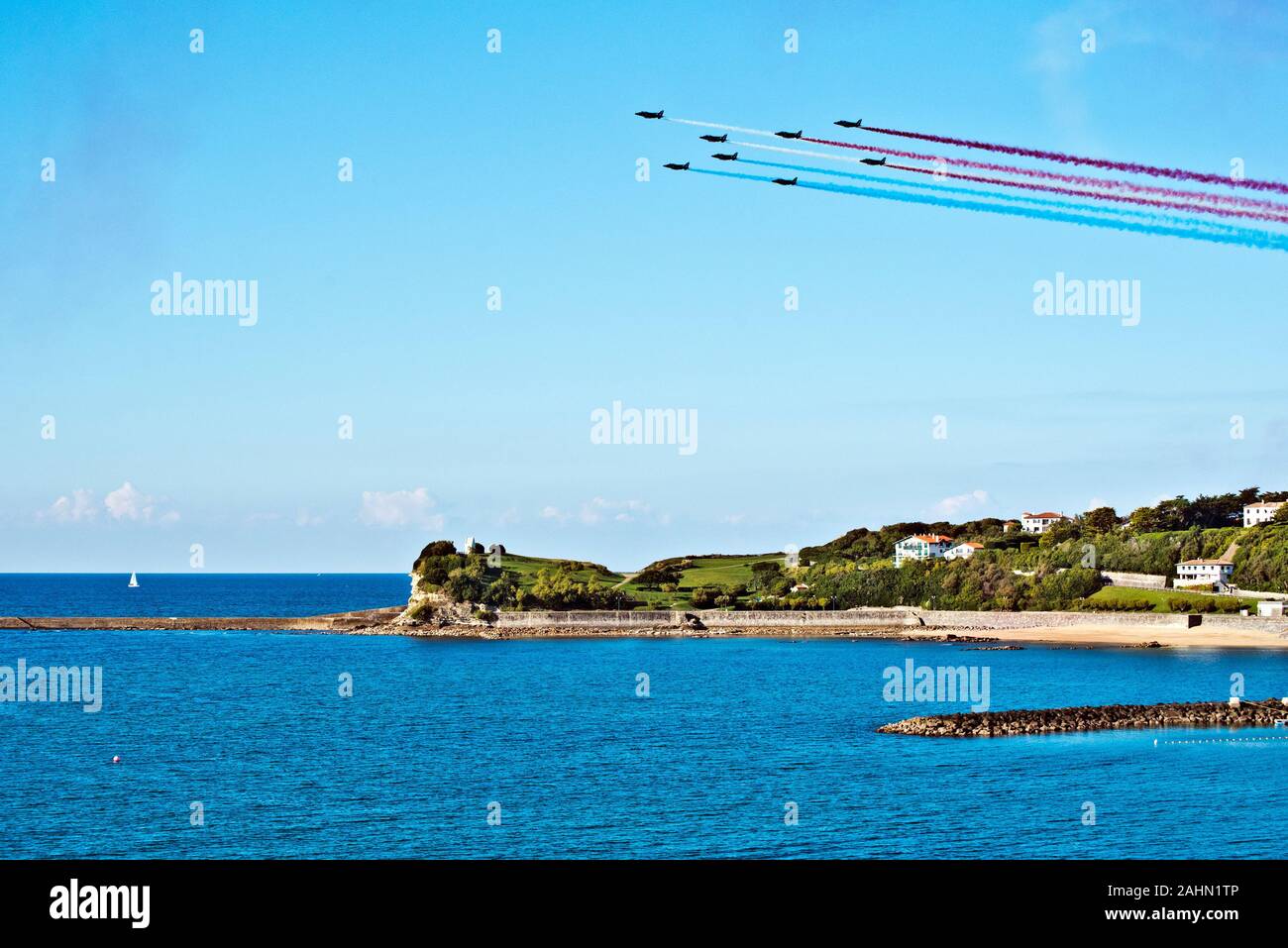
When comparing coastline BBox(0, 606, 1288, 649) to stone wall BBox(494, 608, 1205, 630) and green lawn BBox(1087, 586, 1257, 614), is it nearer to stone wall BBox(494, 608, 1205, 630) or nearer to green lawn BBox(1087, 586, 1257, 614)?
stone wall BBox(494, 608, 1205, 630)

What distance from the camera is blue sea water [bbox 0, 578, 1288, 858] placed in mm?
52062

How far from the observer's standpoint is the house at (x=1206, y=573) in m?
174

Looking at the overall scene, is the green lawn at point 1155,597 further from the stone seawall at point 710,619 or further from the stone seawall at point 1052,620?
the stone seawall at point 710,619

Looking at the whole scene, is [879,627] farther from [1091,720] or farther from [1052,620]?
[1091,720]

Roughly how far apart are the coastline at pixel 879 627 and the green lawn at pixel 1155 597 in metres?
5.68

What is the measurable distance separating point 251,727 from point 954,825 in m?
53.4

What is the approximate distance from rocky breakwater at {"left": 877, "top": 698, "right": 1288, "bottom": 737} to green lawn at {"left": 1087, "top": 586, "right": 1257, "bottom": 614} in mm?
84686

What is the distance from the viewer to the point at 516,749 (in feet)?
253

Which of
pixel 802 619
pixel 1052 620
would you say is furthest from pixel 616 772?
pixel 1052 620

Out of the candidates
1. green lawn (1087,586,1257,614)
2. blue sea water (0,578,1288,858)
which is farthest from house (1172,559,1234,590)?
blue sea water (0,578,1288,858)

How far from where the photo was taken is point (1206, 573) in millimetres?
176000

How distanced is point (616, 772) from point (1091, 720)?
31930 millimetres

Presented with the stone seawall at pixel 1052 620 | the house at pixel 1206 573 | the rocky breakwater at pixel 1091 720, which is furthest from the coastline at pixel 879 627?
the rocky breakwater at pixel 1091 720
